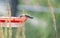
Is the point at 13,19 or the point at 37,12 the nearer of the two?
the point at 13,19

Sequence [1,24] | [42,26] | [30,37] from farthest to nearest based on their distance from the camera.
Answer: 1. [42,26]
2. [30,37]
3. [1,24]

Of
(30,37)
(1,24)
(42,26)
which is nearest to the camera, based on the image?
(1,24)

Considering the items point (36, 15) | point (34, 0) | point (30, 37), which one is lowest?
point (30, 37)

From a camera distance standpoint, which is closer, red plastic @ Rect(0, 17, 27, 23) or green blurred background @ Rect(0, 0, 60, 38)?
red plastic @ Rect(0, 17, 27, 23)

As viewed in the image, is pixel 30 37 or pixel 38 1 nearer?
pixel 30 37

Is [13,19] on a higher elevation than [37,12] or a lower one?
higher

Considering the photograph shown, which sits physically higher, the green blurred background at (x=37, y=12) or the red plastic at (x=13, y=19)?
the red plastic at (x=13, y=19)

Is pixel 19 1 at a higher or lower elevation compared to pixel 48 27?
higher

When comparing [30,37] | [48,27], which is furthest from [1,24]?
[48,27]

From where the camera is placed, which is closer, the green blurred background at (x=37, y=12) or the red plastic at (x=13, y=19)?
the red plastic at (x=13, y=19)

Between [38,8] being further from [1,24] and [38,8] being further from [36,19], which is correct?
[1,24]

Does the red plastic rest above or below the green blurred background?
above
